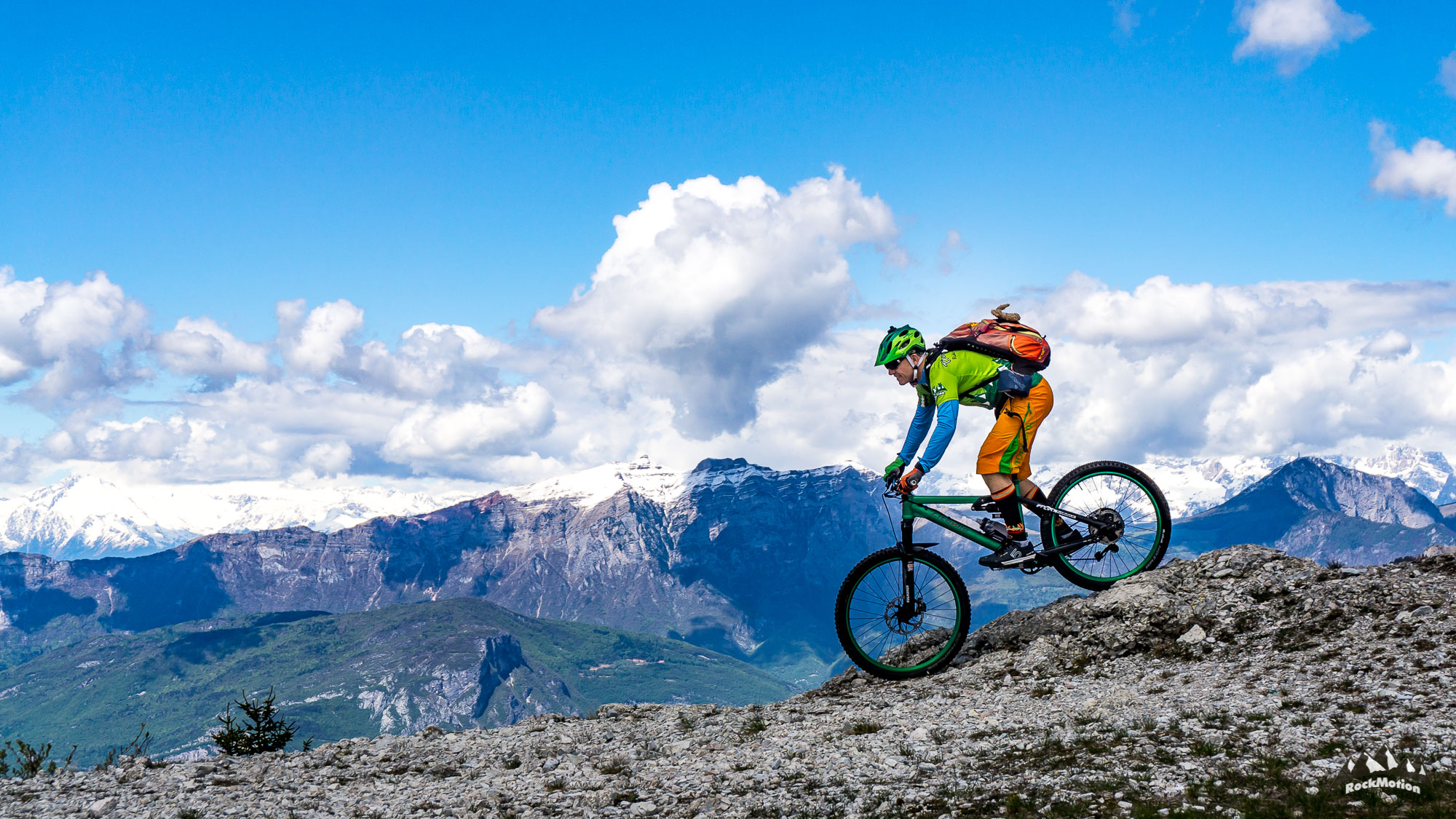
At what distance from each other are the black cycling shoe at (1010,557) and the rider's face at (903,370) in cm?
348

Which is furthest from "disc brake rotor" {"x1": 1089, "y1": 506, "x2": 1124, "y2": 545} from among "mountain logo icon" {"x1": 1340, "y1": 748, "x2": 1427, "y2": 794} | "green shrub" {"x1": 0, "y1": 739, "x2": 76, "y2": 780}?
"green shrub" {"x1": 0, "y1": 739, "x2": 76, "y2": 780}

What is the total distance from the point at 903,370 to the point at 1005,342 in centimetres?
194

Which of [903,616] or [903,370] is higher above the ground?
[903,370]

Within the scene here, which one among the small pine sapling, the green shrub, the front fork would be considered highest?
the front fork

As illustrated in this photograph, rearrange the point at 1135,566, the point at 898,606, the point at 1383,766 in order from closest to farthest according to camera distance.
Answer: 1. the point at 1383,766
2. the point at 898,606
3. the point at 1135,566

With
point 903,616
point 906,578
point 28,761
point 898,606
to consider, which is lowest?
point 28,761

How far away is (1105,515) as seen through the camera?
16031mm

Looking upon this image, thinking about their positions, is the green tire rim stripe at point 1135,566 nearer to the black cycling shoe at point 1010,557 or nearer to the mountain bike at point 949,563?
the mountain bike at point 949,563

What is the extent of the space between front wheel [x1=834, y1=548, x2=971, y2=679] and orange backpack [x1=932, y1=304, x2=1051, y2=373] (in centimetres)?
385

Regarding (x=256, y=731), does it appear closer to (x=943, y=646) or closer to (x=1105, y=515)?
(x=943, y=646)

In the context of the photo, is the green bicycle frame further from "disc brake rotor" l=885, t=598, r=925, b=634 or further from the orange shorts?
"disc brake rotor" l=885, t=598, r=925, b=634

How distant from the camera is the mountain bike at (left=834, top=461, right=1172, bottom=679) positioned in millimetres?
15266

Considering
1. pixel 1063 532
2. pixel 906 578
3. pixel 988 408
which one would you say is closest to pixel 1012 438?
pixel 988 408

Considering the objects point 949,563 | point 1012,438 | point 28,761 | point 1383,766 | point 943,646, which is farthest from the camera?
point 943,646
